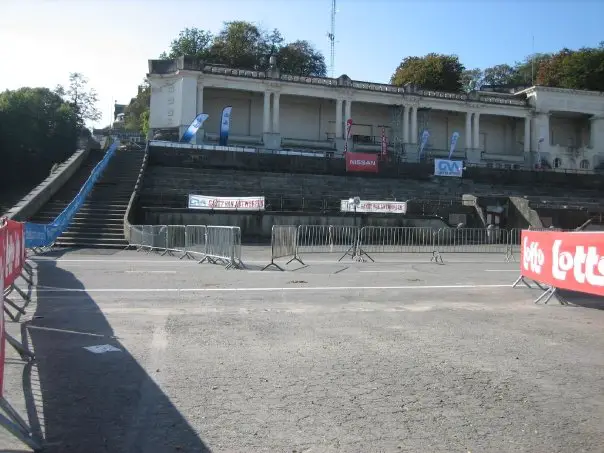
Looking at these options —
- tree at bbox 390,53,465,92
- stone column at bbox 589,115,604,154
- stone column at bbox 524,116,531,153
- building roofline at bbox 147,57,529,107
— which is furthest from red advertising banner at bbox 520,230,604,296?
stone column at bbox 589,115,604,154

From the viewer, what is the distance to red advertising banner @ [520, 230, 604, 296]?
8492 millimetres

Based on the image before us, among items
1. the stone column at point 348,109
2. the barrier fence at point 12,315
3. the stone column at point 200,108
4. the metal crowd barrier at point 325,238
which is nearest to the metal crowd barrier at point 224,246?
the barrier fence at point 12,315

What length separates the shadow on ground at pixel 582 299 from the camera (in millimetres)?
10008

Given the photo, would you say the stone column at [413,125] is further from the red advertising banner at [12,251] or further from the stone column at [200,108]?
the red advertising banner at [12,251]

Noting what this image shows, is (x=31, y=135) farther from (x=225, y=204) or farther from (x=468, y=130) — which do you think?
(x=468, y=130)

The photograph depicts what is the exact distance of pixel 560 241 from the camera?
980cm

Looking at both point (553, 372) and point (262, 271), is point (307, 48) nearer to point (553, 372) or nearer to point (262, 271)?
point (262, 271)

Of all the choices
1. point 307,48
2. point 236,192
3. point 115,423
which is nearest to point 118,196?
point 236,192

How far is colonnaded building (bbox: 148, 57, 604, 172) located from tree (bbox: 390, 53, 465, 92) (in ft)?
23.5

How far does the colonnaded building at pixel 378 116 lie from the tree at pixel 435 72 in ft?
23.5

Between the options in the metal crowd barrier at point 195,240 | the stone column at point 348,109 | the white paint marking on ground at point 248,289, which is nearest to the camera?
the white paint marking on ground at point 248,289

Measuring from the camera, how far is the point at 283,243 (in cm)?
1675

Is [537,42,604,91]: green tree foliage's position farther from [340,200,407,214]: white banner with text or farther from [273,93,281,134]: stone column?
[340,200,407,214]: white banner with text

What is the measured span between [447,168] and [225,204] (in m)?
22.7
